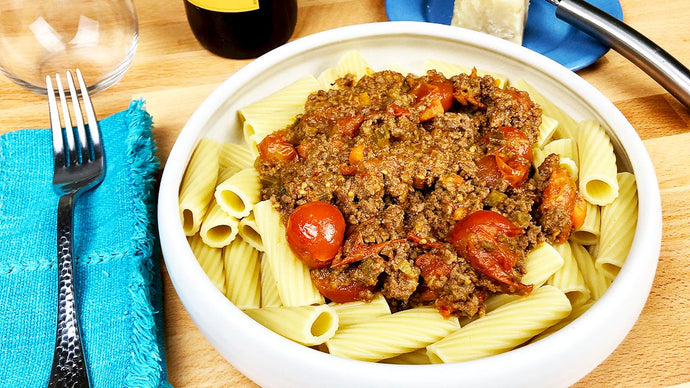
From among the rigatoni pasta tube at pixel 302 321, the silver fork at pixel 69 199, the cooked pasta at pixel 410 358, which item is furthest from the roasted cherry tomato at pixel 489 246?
the silver fork at pixel 69 199

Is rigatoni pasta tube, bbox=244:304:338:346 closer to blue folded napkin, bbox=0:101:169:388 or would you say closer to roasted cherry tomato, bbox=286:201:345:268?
roasted cherry tomato, bbox=286:201:345:268

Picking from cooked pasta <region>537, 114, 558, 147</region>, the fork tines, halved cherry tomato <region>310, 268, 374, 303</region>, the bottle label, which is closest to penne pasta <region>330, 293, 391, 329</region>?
halved cherry tomato <region>310, 268, 374, 303</region>

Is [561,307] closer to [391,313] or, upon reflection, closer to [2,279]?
[391,313]

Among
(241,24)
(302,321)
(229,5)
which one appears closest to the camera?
(302,321)

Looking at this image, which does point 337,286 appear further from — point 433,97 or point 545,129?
point 545,129

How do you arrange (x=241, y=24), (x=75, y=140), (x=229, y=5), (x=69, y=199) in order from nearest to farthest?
(x=69, y=199) < (x=75, y=140) < (x=229, y=5) < (x=241, y=24)

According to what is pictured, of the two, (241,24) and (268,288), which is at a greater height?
(241,24)

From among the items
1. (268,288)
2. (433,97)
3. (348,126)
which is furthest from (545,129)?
(268,288)

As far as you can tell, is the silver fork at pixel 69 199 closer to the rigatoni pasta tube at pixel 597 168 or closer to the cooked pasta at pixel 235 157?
the cooked pasta at pixel 235 157
